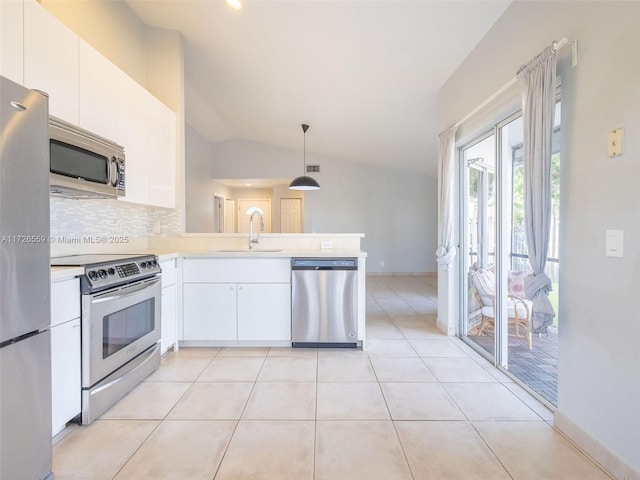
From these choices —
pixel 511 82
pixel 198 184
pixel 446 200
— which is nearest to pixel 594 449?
pixel 511 82

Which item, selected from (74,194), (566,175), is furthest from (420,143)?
(74,194)

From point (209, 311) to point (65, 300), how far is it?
1.35 metres

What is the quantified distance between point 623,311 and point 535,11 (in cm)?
182

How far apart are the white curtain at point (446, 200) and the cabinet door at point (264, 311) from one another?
5.47ft

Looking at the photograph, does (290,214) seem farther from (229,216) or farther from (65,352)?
(65,352)

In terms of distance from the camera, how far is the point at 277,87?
4.26 metres

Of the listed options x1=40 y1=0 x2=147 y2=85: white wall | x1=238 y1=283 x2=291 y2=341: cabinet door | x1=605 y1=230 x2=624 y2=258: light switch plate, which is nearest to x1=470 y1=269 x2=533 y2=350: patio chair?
x1=605 y1=230 x2=624 y2=258: light switch plate

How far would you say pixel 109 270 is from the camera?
1.94 m

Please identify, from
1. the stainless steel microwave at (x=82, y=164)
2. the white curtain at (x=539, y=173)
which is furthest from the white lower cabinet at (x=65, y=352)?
the white curtain at (x=539, y=173)

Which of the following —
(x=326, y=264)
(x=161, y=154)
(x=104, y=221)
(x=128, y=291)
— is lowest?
(x=128, y=291)

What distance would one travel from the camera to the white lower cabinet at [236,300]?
291cm

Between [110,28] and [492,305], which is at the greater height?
[110,28]

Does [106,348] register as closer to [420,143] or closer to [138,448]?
[138,448]

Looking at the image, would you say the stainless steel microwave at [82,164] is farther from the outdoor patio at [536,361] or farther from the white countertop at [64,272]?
the outdoor patio at [536,361]
